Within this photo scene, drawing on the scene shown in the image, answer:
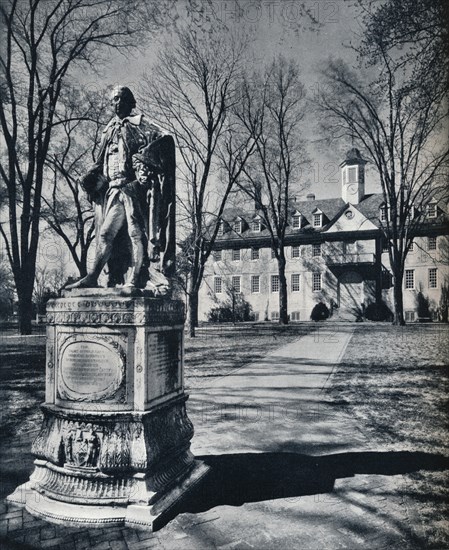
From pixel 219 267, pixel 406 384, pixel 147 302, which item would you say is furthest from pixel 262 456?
pixel 219 267

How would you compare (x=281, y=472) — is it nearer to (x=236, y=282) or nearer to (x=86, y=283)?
(x=86, y=283)

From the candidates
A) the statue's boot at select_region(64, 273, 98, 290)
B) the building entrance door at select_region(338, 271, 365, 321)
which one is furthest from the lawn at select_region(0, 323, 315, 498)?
the building entrance door at select_region(338, 271, 365, 321)

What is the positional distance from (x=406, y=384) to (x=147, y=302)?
7.73 meters

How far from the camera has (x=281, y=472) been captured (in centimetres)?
505

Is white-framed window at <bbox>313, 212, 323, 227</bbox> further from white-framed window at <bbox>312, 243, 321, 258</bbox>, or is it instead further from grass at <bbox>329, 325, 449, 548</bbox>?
grass at <bbox>329, 325, 449, 548</bbox>

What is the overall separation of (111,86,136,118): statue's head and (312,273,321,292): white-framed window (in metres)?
39.5

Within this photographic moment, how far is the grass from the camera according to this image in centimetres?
425

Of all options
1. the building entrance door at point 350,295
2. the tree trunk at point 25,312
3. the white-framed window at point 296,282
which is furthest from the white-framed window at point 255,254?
the tree trunk at point 25,312

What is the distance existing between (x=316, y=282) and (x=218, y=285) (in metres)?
10.5

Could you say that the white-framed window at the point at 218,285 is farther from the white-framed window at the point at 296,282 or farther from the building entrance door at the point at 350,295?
the building entrance door at the point at 350,295

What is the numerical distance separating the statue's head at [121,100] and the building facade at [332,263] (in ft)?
111

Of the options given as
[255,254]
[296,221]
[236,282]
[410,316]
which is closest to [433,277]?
[410,316]

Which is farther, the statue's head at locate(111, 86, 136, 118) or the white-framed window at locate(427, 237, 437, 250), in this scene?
the white-framed window at locate(427, 237, 437, 250)

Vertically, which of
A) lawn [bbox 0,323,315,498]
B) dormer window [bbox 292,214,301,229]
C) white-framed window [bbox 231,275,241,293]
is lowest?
lawn [bbox 0,323,315,498]
